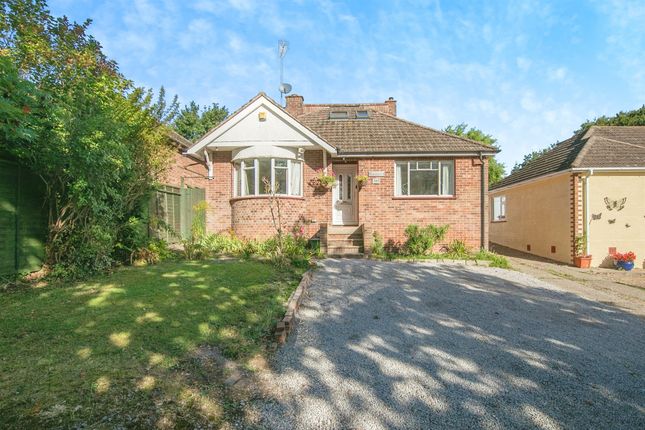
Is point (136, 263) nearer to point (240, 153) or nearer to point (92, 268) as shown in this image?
point (92, 268)

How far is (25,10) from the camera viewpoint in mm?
7738

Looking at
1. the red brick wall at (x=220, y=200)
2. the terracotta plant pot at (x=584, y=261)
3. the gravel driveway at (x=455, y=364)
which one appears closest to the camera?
the gravel driveway at (x=455, y=364)

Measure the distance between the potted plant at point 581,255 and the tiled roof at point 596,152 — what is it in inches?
102

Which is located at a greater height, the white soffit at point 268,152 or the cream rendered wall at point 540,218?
the white soffit at point 268,152

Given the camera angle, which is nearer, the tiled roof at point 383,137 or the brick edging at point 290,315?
the brick edging at point 290,315

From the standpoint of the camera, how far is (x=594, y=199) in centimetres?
1231

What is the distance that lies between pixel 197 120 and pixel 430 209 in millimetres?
35117

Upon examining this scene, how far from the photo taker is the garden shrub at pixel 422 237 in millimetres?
11789

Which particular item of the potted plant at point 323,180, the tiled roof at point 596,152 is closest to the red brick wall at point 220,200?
the potted plant at point 323,180

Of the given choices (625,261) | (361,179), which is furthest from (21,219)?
(625,261)

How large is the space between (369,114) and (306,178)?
18.8 feet

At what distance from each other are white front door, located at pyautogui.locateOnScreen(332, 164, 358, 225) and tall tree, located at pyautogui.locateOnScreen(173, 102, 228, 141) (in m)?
29.2

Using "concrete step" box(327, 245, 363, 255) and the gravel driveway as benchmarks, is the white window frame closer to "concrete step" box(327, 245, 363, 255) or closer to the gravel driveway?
"concrete step" box(327, 245, 363, 255)

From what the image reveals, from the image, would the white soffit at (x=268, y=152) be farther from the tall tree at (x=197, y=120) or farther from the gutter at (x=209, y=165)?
the tall tree at (x=197, y=120)
